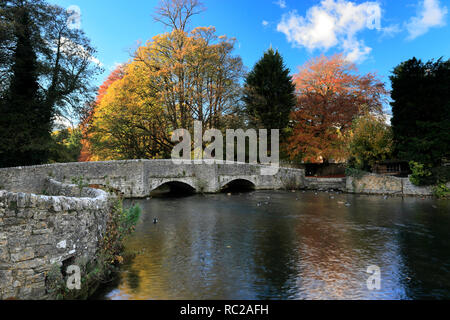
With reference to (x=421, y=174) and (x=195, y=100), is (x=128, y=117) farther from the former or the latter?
(x=421, y=174)

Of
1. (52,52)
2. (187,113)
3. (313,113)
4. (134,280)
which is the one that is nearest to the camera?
(134,280)

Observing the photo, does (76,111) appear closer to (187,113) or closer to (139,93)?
(139,93)

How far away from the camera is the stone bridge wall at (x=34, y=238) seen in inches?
169

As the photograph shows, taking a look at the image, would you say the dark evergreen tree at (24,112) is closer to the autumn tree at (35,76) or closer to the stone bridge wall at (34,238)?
the autumn tree at (35,76)

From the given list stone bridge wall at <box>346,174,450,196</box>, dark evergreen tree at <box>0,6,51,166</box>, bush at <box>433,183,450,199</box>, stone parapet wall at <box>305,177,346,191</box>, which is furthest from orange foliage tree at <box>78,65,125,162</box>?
bush at <box>433,183,450,199</box>

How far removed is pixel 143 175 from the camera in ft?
66.8

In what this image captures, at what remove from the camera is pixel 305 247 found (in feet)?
31.3

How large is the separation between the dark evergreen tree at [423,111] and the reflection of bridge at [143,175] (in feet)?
33.4

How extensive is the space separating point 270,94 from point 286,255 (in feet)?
79.0

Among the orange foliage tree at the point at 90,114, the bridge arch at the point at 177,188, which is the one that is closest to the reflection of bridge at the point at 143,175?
the bridge arch at the point at 177,188

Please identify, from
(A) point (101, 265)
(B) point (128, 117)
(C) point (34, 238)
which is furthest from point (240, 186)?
(C) point (34, 238)

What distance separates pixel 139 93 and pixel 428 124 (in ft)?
71.1
